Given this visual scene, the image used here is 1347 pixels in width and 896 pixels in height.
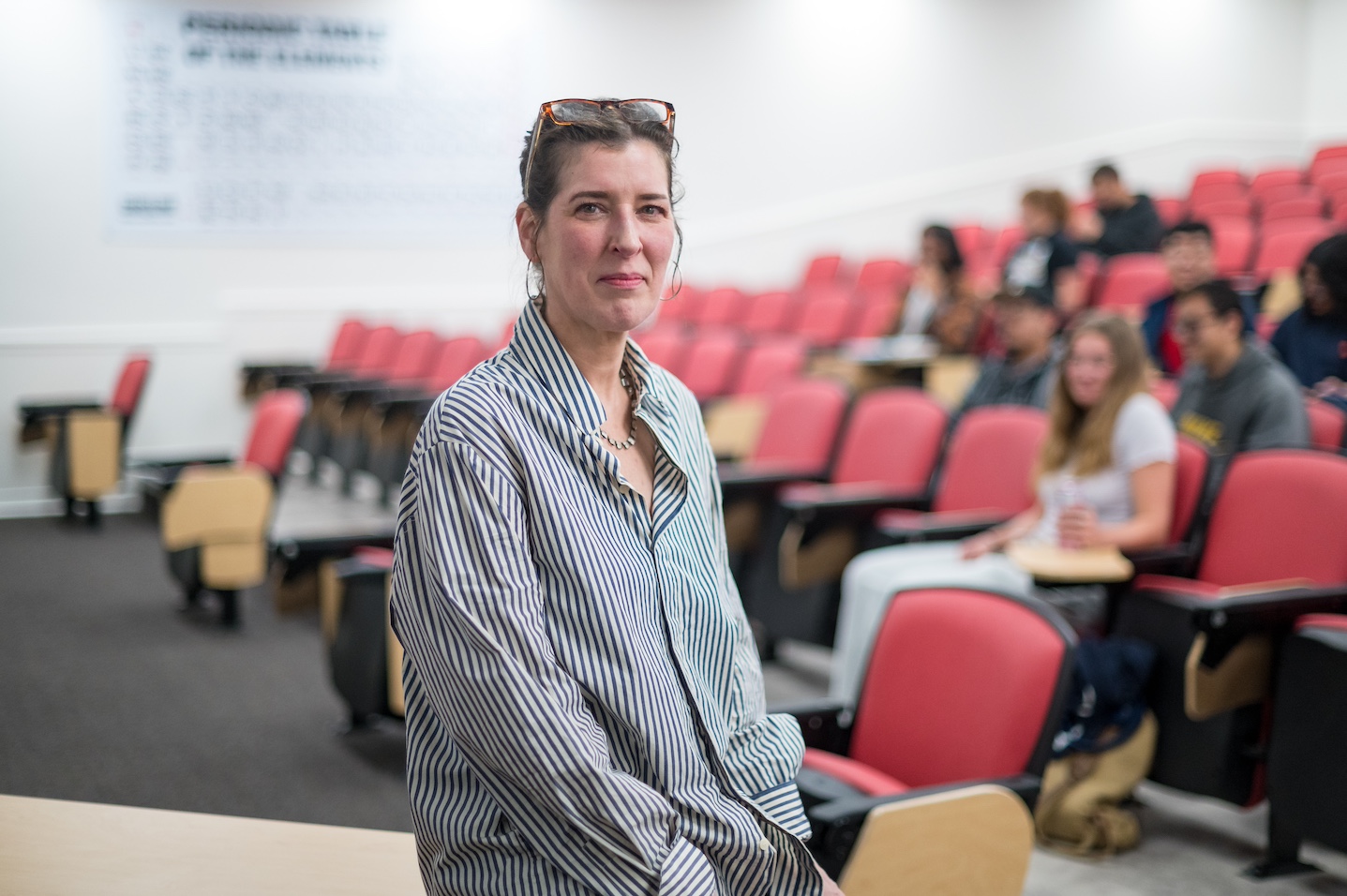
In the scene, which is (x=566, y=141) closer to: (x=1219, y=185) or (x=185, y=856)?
(x=185, y=856)

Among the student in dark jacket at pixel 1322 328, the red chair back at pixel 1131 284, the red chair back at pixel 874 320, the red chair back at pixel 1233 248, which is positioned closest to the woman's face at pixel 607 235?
the student in dark jacket at pixel 1322 328

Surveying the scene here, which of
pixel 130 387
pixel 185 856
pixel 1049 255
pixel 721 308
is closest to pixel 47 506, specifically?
pixel 130 387

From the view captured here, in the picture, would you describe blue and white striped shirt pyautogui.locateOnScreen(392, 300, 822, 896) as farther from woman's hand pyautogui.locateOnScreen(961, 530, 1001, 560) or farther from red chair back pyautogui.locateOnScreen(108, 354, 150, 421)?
red chair back pyautogui.locateOnScreen(108, 354, 150, 421)

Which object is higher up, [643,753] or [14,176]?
[14,176]

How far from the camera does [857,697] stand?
6.27ft

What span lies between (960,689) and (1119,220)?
5.35m

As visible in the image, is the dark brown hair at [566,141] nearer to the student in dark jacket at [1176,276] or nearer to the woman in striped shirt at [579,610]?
the woman in striped shirt at [579,610]

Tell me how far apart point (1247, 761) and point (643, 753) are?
1811mm

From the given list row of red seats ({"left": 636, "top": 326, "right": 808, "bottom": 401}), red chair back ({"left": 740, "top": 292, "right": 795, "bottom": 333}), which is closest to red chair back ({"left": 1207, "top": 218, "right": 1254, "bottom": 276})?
red chair back ({"left": 740, "top": 292, "right": 795, "bottom": 333})

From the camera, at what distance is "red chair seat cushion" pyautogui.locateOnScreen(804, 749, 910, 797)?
5.53ft

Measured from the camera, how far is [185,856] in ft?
3.92

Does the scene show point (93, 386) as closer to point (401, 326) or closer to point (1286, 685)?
point (401, 326)

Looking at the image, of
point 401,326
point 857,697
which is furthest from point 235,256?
point 857,697

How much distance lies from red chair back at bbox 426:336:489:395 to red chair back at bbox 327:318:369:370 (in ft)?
3.42
